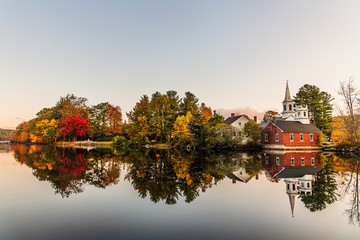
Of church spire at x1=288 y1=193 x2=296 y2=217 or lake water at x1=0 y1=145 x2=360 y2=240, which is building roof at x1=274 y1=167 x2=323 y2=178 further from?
church spire at x1=288 y1=193 x2=296 y2=217

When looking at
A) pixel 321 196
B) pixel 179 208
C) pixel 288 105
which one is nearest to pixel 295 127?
pixel 288 105

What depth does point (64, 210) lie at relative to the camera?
877 centimetres

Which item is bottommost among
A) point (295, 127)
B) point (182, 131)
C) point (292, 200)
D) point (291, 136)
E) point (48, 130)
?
point (292, 200)

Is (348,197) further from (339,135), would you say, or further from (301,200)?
(339,135)

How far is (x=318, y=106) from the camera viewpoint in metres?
59.0

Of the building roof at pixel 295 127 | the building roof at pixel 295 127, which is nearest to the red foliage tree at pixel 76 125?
the building roof at pixel 295 127

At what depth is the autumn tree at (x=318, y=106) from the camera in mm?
58281

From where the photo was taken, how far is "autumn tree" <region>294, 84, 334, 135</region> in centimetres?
5828

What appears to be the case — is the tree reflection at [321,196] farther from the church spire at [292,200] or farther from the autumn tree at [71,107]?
the autumn tree at [71,107]

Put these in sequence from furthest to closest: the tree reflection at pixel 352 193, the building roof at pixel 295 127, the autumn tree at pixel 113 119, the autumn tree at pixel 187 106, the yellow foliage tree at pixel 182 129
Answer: the autumn tree at pixel 113 119, the autumn tree at pixel 187 106, the yellow foliage tree at pixel 182 129, the building roof at pixel 295 127, the tree reflection at pixel 352 193

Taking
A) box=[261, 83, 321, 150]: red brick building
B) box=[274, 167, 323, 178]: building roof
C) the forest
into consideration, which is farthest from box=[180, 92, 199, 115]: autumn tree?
box=[274, 167, 323, 178]: building roof

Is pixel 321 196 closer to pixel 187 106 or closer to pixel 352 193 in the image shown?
pixel 352 193

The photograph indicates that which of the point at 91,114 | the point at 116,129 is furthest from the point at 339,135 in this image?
the point at 91,114

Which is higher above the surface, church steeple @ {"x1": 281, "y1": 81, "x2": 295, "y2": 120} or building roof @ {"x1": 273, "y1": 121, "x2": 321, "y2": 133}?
church steeple @ {"x1": 281, "y1": 81, "x2": 295, "y2": 120}
